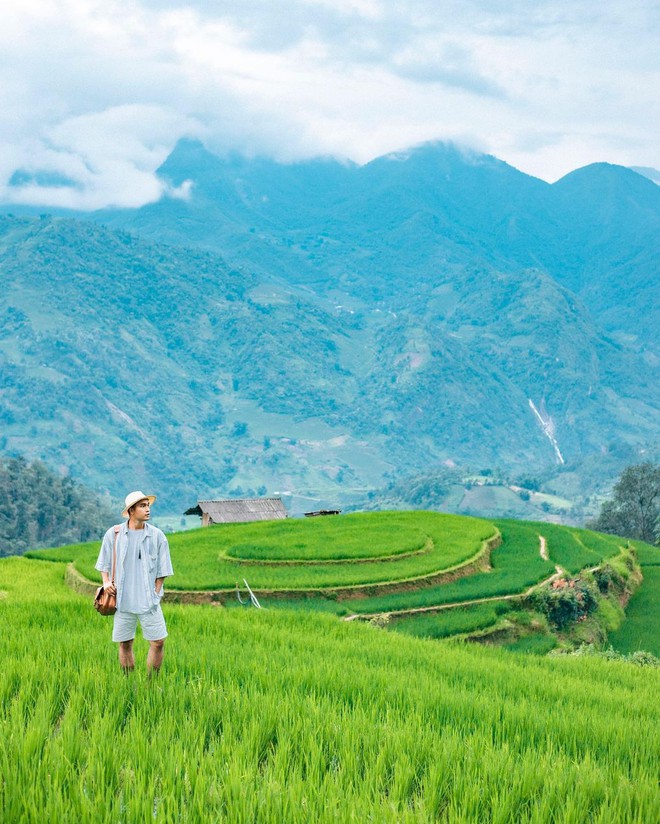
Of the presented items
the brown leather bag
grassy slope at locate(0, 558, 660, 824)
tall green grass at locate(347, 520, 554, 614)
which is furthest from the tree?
the brown leather bag

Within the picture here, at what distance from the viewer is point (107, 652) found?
1037 cm

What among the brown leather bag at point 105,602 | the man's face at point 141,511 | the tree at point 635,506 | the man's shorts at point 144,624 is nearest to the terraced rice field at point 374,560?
the man's shorts at point 144,624

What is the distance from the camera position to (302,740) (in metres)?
6.98

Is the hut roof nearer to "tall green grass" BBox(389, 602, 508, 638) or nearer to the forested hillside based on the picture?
"tall green grass" BBox(389, 602, 508, 638)

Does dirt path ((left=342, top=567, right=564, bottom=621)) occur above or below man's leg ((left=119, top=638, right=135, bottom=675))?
below

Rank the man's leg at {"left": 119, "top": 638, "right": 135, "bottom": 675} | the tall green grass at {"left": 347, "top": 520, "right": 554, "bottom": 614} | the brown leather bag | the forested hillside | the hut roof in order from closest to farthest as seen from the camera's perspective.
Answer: the brown leather bag < the man's leg at {"left": 119, "top": 638, "right": 135, "bottom": 675} < the tall green grass at {"left": 347, "top": 520, "right": 554, "bottom": 614} < the hut roof < the forested hillside

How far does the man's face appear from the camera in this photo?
8.65m

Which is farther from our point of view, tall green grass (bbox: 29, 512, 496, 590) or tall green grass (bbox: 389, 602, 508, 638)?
tall green grass (bbox: 29, 512, 496, 590)

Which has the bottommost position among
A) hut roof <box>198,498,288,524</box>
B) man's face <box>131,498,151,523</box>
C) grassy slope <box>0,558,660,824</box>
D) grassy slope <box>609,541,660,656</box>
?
grassy slope <box>609,541,660,656</box>

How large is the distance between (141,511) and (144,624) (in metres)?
1.24

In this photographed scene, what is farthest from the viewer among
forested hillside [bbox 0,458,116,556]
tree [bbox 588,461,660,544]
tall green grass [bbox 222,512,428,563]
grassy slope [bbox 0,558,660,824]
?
forested hillside [bbox 0,458,116,556]

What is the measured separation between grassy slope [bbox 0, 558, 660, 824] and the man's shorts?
18.1 inches

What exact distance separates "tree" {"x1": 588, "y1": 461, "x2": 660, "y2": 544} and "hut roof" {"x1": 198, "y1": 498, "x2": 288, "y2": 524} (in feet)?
147

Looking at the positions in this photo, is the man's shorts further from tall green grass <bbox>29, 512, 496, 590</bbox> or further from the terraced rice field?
tall green grass <bbox>29, 512, 496, 590</bbox>
